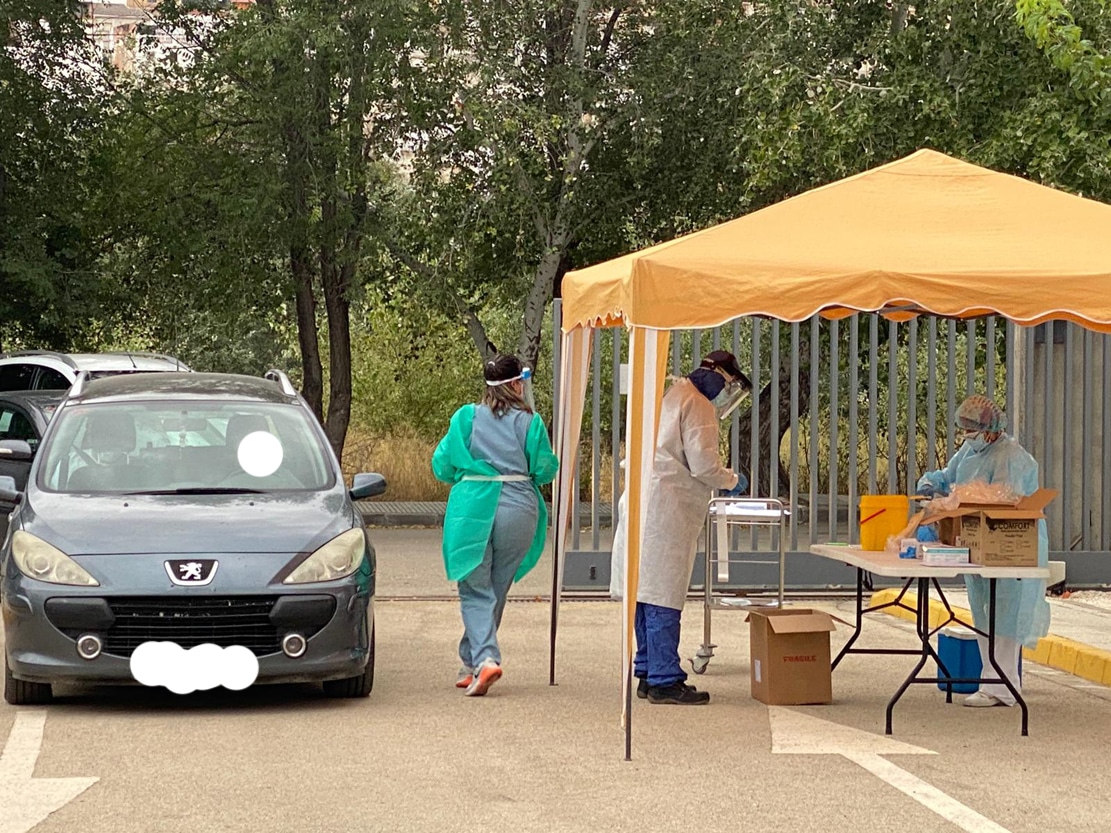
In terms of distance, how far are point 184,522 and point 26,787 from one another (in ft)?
6.65

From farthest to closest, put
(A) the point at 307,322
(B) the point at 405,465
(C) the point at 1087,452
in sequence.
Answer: (B) the point at 405,465 → (A) the point at 307,322 → (C) the point at 1087,452

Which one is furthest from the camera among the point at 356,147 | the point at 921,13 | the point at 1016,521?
the point at 356,147

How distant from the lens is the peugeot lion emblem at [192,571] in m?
8.90

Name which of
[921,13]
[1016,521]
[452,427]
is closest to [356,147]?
[921,13]

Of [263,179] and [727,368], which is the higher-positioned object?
[263,179]

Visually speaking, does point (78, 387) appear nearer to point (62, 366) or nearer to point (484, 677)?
point (484, 677)

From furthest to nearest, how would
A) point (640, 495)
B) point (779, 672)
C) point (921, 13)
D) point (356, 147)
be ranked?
1. point (356, 147)
2. point (921, 13)
3. point (779, 672)
4. point (640, 495)

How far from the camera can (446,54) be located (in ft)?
70.6

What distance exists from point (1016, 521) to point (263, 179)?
13.9 meters

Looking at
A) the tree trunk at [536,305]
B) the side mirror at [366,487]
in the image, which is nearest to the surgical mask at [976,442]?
the side mirror at [366,487]

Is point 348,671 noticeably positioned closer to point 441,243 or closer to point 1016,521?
point 1016,521

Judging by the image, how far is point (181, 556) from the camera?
8.96m

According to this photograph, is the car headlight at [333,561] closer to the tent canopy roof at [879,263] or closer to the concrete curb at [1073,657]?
the tent canopy roof at [879,263]

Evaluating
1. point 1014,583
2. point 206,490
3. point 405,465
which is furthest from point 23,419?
point 405,465
